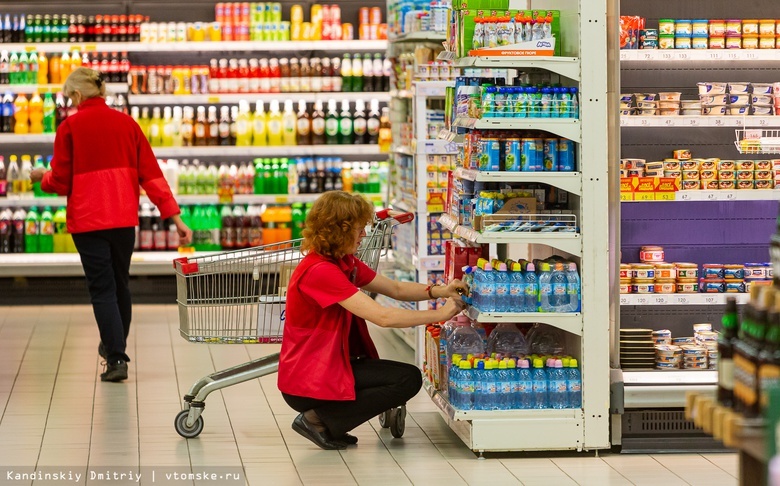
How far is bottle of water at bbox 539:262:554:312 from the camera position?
16.3 feet

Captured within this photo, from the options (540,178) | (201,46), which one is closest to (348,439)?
(540,178)

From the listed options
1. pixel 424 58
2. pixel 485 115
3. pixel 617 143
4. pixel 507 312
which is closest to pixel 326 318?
pixel 507 312

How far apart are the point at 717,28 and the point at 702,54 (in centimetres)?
23

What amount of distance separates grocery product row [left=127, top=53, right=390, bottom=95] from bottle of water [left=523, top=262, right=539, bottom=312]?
17.5 feet

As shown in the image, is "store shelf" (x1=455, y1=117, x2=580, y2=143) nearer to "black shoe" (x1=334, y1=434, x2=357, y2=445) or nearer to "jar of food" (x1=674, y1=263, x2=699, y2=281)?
"jar of food" (x1=674, y1=263, x2=699, y2=281)

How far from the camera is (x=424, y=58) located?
754 centimetres

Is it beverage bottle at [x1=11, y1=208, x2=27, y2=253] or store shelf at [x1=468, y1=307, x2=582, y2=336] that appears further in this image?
beverage bottle at [x1=11, y1=208, x2=27, y2=253]

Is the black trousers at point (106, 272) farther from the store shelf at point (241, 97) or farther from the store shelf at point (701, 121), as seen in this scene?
the store shelf at point (241, 97)

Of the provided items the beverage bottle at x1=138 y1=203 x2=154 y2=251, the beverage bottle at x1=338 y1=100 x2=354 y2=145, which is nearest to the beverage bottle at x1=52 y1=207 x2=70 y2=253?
the beverage bottle at x1=138 y1=203 x2=154 y2=251

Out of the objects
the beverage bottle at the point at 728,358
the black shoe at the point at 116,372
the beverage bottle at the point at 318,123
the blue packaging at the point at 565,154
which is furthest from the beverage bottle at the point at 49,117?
the beverage bottle at the point at 728,358

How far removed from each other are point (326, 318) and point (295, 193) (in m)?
5.12

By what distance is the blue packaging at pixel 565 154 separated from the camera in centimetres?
502

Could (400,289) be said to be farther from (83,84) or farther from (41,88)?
(41,88)

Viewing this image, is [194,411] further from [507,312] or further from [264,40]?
[264,40]
